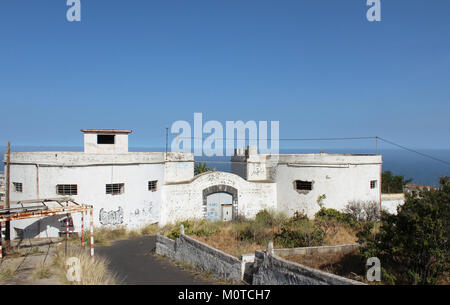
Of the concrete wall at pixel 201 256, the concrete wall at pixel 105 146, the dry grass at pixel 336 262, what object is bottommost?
the concrete wall at pixel 201 256

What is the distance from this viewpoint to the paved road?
1345 cm

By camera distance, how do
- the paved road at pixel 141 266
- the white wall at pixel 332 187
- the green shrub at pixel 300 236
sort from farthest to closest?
the white wall at pixel 332 187, the green shrub at pixel 300 236, the paved road at pixel 141 266

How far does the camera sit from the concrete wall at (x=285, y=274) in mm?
9016

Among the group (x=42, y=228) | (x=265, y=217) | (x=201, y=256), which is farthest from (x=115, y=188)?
(x=265, y=217)

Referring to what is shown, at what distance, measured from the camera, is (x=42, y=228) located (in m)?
19.5

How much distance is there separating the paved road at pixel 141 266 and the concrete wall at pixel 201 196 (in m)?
3.43

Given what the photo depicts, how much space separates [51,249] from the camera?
16.8 meters

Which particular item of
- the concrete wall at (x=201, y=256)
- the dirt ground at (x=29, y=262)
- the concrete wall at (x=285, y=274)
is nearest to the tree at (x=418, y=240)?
the concrete wall at (x=285, y=274)

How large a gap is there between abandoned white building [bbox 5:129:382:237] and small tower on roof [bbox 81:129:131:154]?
2.2 inches

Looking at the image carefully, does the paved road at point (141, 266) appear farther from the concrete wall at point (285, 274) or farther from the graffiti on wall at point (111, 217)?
the concrete wall at point (285, 274)

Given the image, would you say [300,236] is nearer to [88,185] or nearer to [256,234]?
[256,234]
